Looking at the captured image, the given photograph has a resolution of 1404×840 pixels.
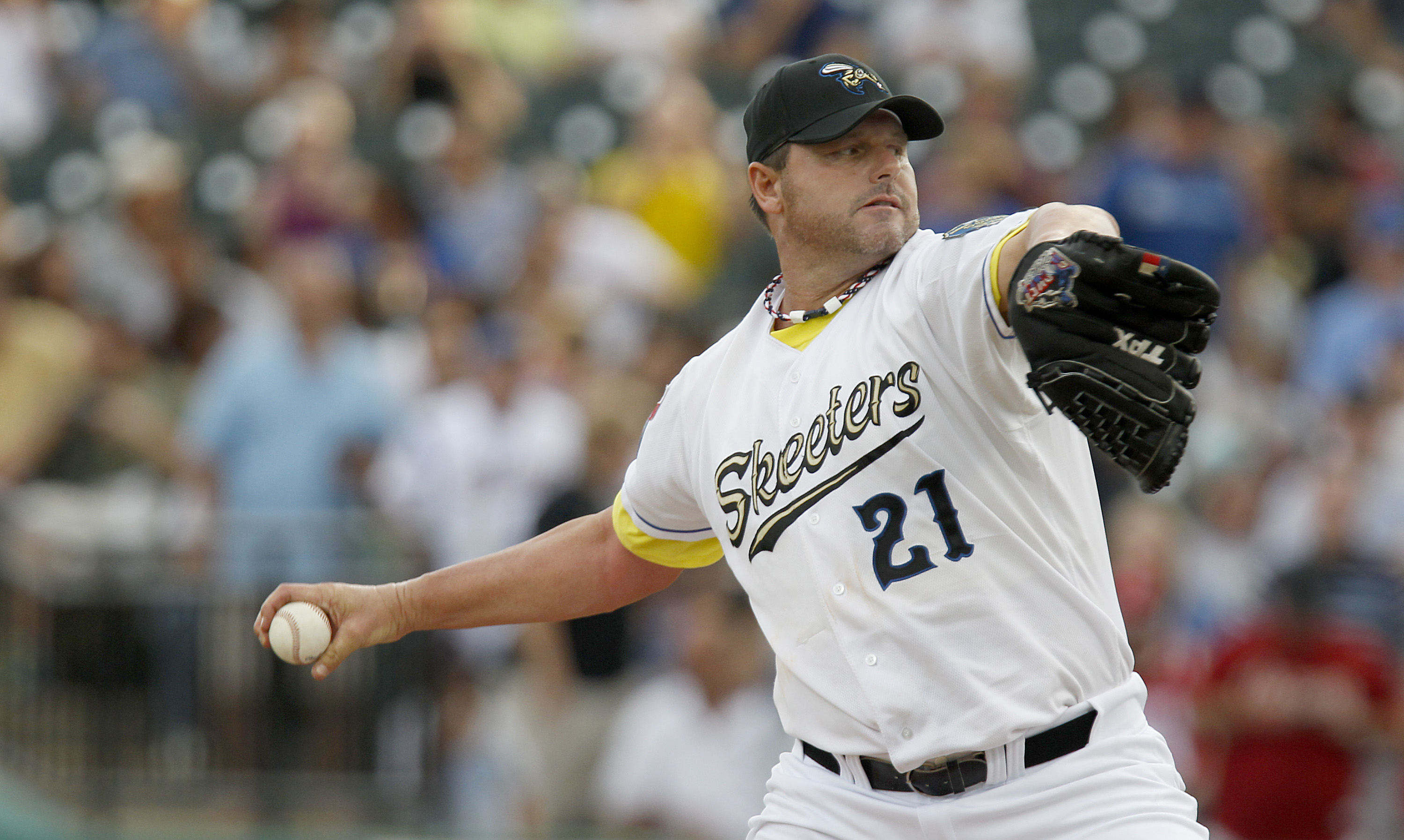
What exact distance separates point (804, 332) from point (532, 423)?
4.81 metres

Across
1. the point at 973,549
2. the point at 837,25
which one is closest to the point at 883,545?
the point at 973,549

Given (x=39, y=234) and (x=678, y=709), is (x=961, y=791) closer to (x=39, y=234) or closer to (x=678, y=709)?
(x=678, y=709)

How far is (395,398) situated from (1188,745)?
14.0 ft

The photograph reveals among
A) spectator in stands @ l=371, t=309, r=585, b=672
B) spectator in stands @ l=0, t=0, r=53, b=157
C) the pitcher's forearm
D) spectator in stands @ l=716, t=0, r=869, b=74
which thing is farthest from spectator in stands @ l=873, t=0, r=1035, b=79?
the pitcher's forearm

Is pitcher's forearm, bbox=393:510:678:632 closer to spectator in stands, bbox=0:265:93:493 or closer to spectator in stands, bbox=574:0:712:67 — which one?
spectator in stands, bbox=0:265:93:493

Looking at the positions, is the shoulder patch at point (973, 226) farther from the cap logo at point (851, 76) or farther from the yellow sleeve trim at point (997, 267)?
the cap logo at point (851, 76)

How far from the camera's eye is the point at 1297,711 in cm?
733

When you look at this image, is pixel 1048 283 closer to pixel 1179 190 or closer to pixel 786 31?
pixel 1179 190

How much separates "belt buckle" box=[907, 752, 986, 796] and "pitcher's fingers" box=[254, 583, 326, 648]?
150cm

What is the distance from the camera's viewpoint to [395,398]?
8766mm

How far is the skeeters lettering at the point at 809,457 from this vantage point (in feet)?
11.6

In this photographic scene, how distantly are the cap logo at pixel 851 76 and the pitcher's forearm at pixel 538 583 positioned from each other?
4.02 feet

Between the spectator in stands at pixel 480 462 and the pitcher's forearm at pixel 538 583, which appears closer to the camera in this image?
the pitcher's forearm at pixel 538 583

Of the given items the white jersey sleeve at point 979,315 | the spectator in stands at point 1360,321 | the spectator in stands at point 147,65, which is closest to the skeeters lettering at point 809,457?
the white jersey sleeve at point 979,315
